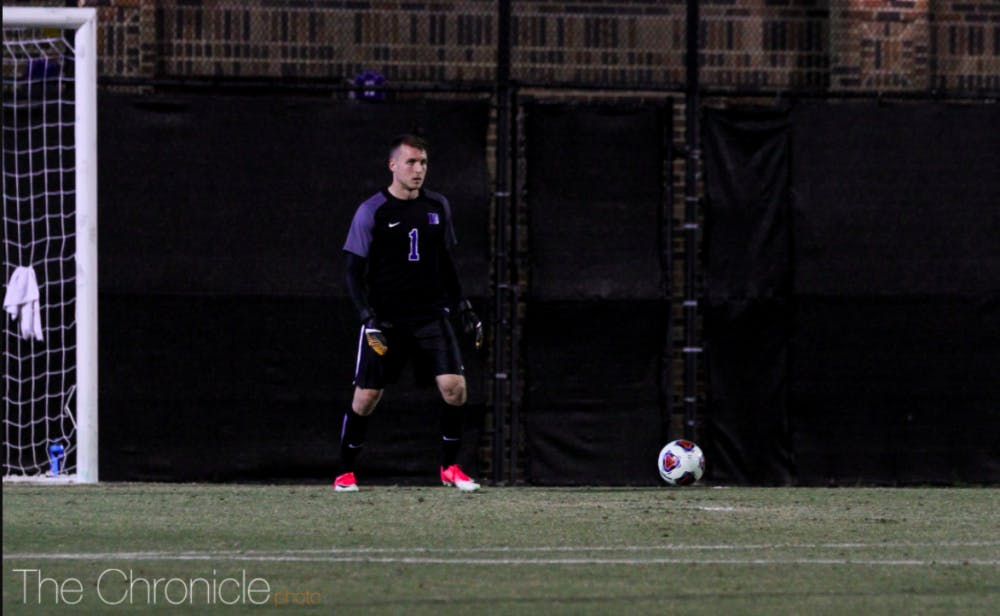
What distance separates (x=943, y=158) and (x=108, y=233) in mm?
5653

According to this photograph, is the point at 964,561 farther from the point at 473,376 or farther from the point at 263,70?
the point at 263,70

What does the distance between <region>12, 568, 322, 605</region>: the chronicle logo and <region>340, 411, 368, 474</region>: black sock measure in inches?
169

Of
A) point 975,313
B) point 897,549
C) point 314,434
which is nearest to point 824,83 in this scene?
point 975,313

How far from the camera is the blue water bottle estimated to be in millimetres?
12594

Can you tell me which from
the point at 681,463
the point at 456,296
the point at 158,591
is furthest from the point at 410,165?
the point at 158,591

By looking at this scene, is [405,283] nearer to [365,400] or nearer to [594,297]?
[365,400]

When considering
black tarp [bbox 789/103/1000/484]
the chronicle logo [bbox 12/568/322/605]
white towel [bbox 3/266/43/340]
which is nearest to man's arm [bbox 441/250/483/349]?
black tarp [bbox 789/103/1000/484]

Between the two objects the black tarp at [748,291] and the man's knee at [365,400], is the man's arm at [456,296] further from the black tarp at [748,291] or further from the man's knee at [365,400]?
the black tarp at [748,291]

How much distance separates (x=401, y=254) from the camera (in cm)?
1129

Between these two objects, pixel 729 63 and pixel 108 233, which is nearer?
pixel 108 233

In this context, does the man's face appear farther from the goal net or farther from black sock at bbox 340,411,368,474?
the goal net

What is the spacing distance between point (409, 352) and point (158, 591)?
4801mm

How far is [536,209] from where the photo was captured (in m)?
12.8

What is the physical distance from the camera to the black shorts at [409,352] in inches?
441
